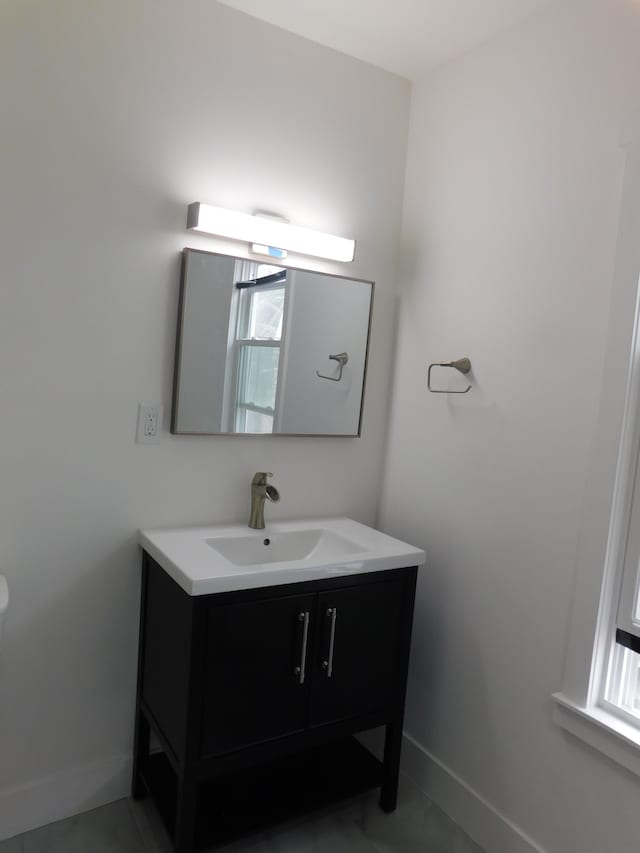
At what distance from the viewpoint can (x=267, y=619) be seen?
169cm

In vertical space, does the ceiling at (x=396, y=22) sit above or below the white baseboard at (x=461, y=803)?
above

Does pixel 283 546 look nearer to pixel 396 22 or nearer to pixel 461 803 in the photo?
pixel 461 803

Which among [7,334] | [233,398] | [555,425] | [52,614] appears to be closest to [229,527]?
[233,398]

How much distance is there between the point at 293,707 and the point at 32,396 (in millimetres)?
1095

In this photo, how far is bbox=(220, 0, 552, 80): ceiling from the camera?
1.86m

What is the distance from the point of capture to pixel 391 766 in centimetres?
198

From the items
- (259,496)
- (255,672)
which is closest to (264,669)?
(255,672)

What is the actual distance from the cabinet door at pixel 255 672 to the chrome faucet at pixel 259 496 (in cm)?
39

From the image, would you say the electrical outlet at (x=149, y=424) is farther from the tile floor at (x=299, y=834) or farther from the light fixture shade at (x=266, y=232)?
the tile floor at (x=299, y=834)

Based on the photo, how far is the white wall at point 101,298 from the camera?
5.61 ft

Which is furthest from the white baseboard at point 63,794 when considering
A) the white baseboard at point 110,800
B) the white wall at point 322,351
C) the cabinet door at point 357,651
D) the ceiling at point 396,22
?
the ceiling at point 396,22

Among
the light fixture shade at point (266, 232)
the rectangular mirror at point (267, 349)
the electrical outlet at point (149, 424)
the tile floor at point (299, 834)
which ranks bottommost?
the tile floor at point (299, 834)

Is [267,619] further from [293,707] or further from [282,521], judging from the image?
[282,521]

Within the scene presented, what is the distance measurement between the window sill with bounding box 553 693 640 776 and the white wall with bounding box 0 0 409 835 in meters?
1.09
